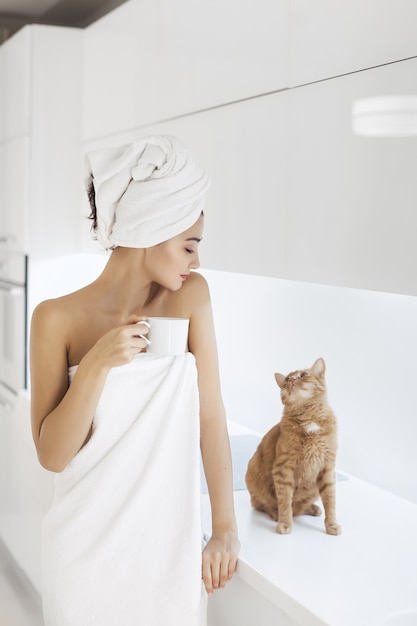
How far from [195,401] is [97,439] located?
0.21m

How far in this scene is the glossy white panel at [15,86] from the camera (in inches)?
132

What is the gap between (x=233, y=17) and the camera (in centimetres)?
206

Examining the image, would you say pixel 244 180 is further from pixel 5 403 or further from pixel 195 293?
pixel 5 403

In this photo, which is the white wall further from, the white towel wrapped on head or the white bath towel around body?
the white bath towel around body

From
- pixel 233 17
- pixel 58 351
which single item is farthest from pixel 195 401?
pixel 233 17

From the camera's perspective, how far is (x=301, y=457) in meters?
1.76

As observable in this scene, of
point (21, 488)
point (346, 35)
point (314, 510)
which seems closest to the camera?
point (346, 35)

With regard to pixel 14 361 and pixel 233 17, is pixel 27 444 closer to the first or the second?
pixel 14 361

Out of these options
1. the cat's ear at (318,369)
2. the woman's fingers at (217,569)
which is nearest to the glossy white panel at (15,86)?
the cat's ear at (318,369)

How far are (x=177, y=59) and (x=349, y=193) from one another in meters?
0.96

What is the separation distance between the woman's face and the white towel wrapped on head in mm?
44

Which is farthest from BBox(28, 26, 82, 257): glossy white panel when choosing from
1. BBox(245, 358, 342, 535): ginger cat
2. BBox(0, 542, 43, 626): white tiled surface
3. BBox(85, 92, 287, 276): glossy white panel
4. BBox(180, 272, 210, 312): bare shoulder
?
BBox(245, 358, 342, 535): ginger cat

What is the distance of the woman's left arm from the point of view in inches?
64.4

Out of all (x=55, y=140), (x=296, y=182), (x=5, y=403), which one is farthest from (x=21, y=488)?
(x=296, y=182)
